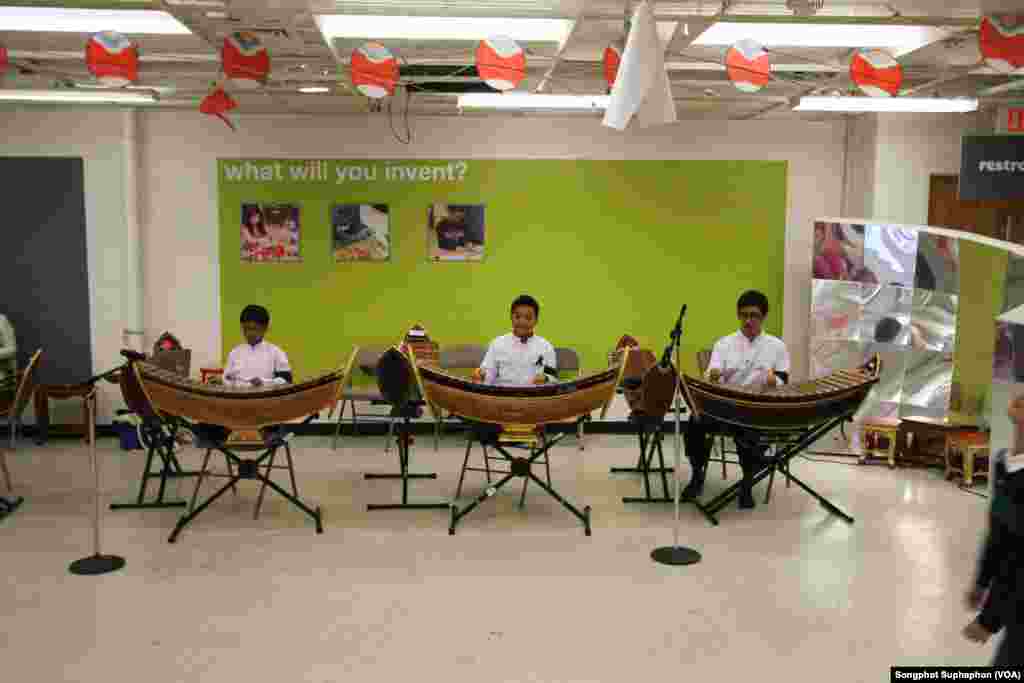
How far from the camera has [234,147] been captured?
7.86 m

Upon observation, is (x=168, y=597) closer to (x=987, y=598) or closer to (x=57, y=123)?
(x=987, y=598)

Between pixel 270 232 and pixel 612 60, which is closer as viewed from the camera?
pixel 612 60

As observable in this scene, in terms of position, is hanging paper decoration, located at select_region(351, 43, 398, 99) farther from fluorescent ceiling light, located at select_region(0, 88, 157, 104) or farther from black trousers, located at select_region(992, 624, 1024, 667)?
black trousers, located at select_region(992, 624, 1024, 667)

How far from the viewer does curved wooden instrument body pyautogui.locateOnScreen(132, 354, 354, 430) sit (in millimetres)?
4914

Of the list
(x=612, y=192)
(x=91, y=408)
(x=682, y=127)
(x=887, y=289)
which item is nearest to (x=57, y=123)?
(x=91, y=408)

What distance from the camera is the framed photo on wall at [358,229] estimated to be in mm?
7949

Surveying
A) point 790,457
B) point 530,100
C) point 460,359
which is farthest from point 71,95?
point 790,457

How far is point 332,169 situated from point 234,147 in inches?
33.3

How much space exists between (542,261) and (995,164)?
3579mm

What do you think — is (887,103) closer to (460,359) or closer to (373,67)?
(373,67)

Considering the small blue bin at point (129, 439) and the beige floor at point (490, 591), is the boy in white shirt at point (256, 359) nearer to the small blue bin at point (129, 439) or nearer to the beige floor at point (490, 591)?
the beige floor at point (490, 591)

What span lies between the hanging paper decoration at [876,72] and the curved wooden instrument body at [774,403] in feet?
5.40

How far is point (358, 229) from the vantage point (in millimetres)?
7961

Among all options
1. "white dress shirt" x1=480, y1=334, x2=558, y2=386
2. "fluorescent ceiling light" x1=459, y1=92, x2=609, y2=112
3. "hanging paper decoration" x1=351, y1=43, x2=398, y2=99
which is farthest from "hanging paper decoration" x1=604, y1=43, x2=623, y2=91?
"white dress shirt" x1=480, y1=334, x2=558, y2=386
